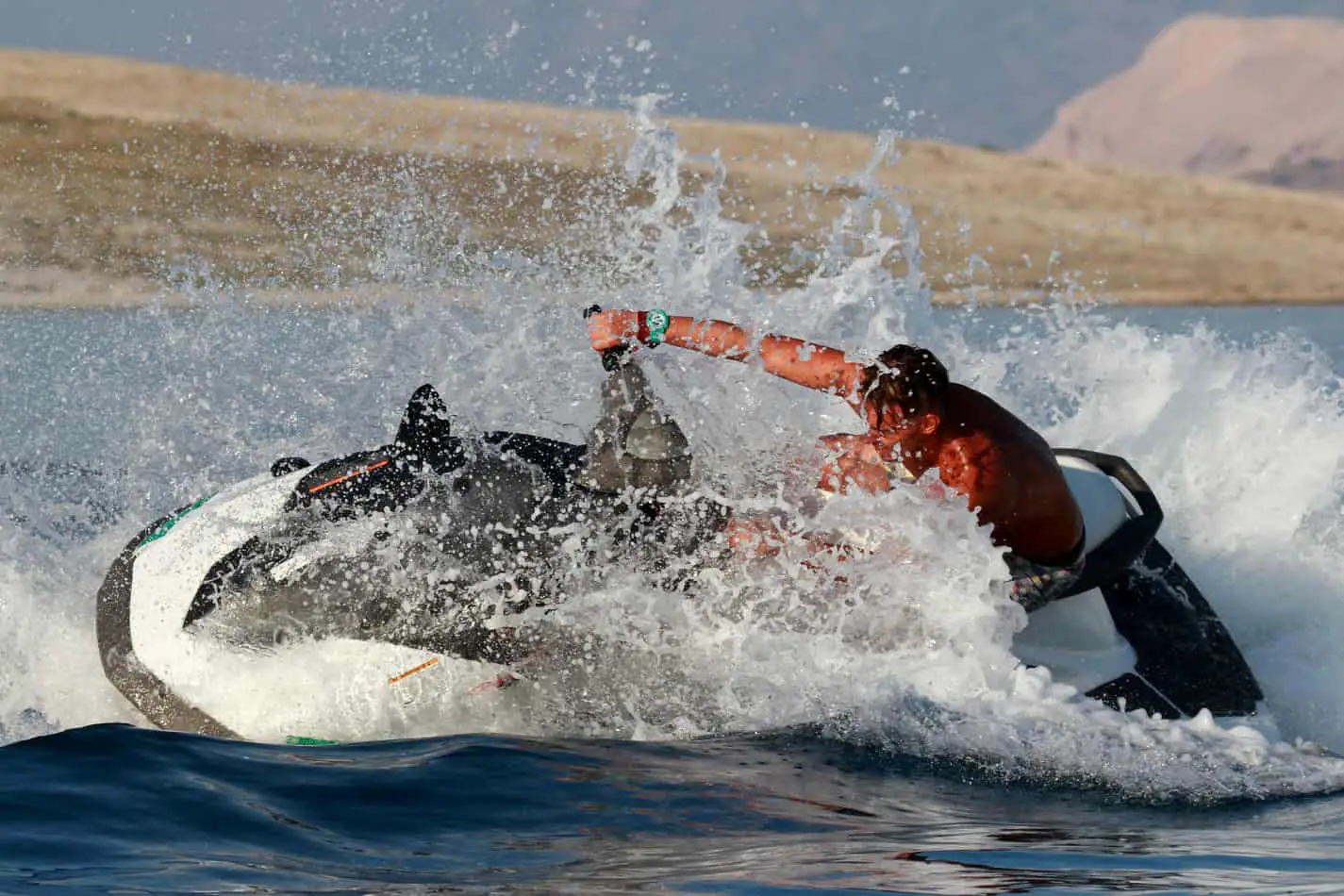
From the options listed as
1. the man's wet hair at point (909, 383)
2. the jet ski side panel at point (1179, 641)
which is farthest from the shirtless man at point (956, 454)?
the jet ski side panel at point (1179, 641)

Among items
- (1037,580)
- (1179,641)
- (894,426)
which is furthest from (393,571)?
(1179,641)

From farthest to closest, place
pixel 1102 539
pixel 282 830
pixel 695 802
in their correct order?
pixel 1102 539 < pixel 695 802 < pixel 282 830

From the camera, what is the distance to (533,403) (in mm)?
6027

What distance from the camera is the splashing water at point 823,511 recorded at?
4.69m

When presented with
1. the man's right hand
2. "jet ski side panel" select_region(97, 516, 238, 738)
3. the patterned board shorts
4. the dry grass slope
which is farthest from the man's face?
the dry grass slope

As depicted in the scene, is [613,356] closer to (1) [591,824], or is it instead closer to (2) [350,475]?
(2) [350,475]

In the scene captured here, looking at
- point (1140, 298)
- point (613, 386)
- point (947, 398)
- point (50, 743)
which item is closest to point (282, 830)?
point (50, 743)

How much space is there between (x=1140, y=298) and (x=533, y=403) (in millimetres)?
24630

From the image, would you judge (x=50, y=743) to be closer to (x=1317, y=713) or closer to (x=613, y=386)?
(x=613, y=386)

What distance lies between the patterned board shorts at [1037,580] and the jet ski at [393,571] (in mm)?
212

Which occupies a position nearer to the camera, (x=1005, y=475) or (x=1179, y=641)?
(x=1005, y=475)

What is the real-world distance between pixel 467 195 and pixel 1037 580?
772 inches

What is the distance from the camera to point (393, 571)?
4.70 metres

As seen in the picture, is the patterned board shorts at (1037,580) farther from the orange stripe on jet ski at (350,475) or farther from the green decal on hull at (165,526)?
the green decal on hull at (165,526)
